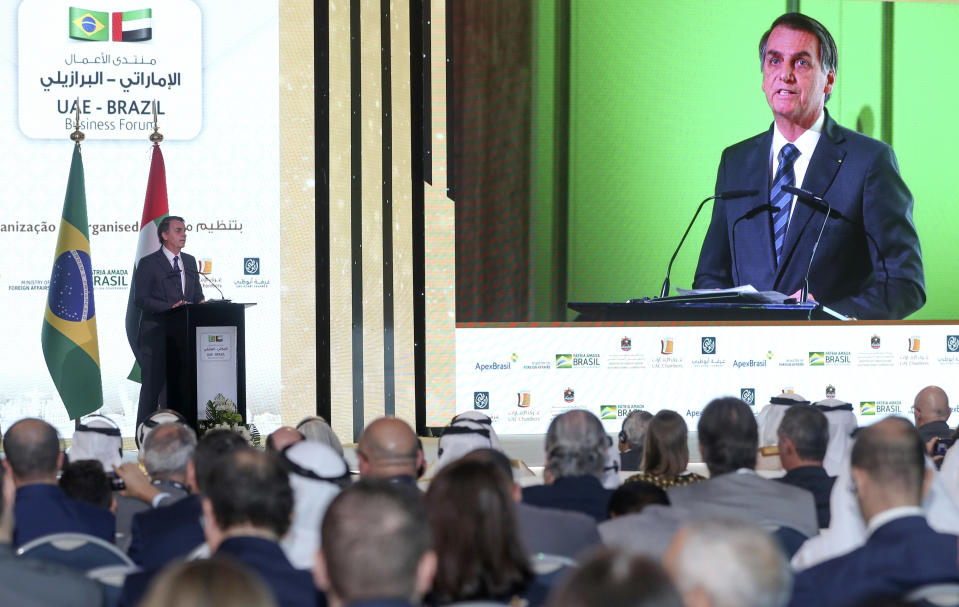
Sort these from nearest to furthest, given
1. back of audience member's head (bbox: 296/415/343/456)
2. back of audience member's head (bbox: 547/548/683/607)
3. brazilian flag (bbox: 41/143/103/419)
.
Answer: back of audience member's head (bbox: 547/548/683/607)
back of audience member's head (bbox: 296/415/343/456)
brazilian flag (bbox: 41/143/103/419)

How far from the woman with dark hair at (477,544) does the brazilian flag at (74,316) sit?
6573 mm

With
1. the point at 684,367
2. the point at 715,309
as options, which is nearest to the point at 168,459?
the point at 684,367

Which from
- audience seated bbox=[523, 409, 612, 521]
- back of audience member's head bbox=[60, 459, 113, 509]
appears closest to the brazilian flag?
back of audience member's head bbox=[60, 459, 113, 509]

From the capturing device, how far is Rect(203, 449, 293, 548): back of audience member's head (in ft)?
7.61

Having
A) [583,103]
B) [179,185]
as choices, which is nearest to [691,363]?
[583,103]

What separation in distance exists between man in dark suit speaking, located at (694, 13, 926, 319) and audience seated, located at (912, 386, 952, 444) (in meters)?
3.30

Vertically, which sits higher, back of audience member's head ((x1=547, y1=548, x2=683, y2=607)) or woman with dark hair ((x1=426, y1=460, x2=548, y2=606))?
back of audience member's head ((x1=547, y1=548, x2=683, y2=607))

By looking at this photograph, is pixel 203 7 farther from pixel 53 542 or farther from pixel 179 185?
pixel 53 542

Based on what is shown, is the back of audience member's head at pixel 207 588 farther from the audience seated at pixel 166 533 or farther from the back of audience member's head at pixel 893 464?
the back of audience member's head at pixel 893 464

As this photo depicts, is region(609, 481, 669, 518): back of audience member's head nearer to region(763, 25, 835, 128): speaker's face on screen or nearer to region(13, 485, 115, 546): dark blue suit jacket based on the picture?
region(13, 485, 115, 546): dark blue suit jacket

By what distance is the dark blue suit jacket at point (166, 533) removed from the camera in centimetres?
287

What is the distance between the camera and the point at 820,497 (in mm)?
3635

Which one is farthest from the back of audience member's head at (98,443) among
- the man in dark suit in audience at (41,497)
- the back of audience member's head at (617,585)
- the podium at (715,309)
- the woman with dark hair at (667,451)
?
the podium at (715,309)

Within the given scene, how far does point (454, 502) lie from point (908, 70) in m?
8.63
